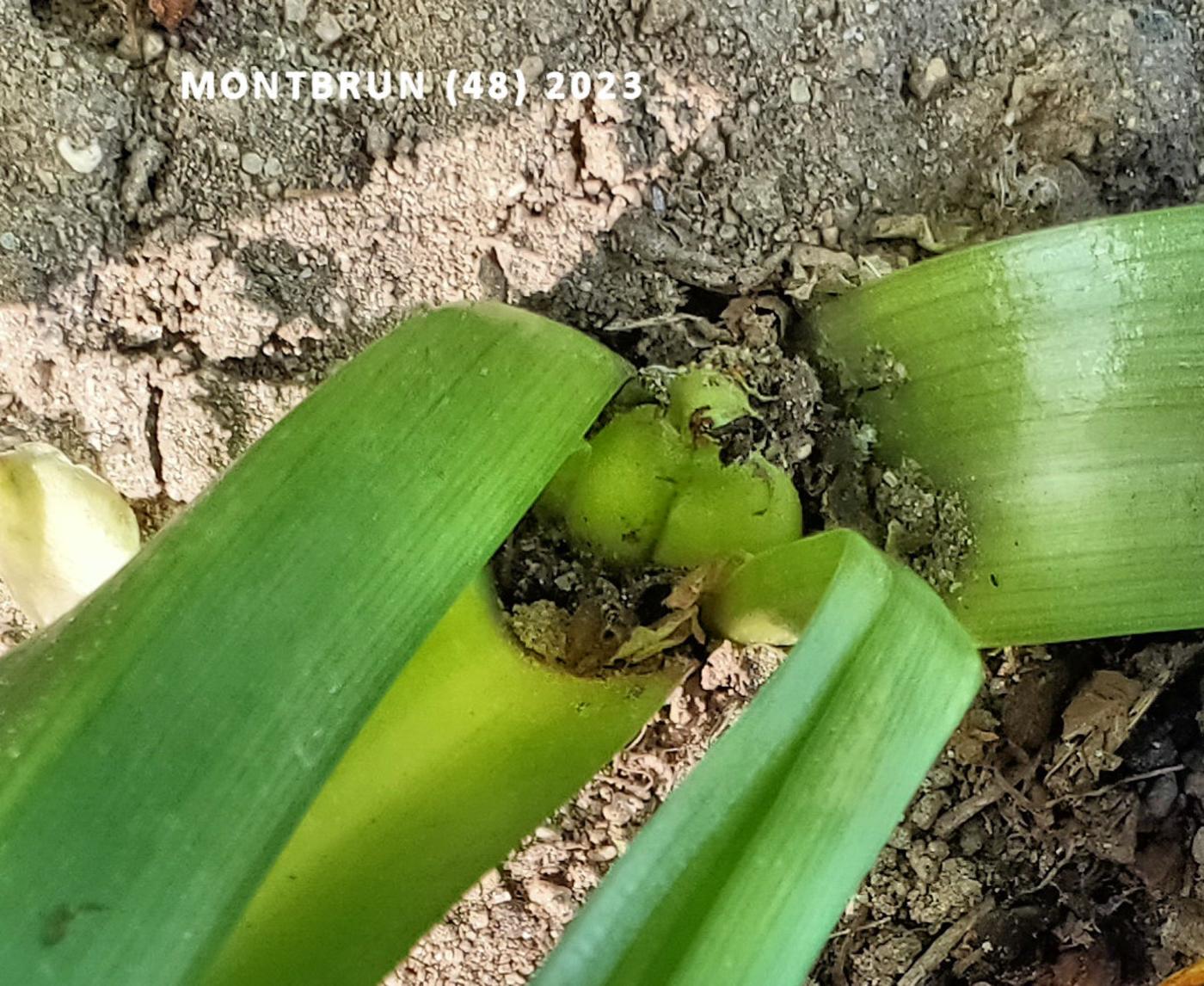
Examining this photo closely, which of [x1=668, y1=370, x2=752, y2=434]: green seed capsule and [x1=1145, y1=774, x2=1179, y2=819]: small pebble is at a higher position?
[x1=668, y1=370, x2=752, y2=434]: green seed capsule

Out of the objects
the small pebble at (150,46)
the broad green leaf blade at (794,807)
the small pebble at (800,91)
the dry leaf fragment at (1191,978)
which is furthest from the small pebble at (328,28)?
the dry leaf fragment at (1191,978)

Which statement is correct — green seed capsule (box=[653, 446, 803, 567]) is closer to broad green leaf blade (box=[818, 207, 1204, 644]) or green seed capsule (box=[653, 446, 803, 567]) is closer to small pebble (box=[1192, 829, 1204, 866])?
broad green leaf blade (box=[818, 207, 1204, 644])

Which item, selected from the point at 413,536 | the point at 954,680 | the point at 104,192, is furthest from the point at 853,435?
the point at 104,192

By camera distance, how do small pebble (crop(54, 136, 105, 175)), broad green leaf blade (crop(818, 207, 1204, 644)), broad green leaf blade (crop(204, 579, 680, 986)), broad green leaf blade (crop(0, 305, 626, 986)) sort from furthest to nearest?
1. small pebble (crop(54, 136, 105, 175))
2. broad green leaf blade (crop(818, 207, 1204, 644))
3. broad green leaf blade (crop(204, 579, 680, 986))
4. broad green leaf blade (crop(0, 305, 626, 986))

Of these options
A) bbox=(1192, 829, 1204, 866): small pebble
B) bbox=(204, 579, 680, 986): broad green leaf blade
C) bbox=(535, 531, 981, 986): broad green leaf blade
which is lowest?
bbox=(1192, 829, 1204, 866): small pebble

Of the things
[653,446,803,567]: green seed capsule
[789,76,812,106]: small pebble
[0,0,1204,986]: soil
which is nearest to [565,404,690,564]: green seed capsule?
[653,446,803,567]: green seed capsule

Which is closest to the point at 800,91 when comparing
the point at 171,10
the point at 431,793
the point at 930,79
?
the point at 930,79

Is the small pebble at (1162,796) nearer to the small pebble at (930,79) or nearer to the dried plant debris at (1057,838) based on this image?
the dried plant debris at (1057,838)
